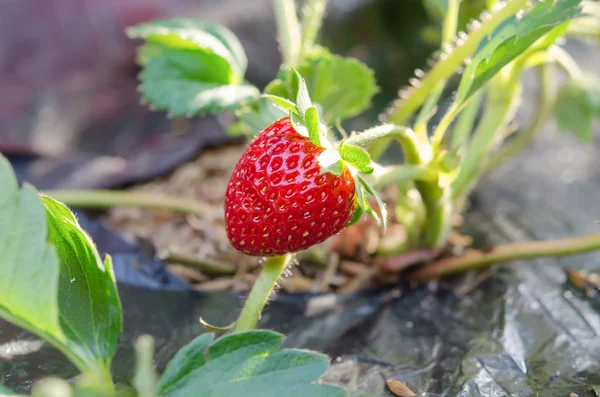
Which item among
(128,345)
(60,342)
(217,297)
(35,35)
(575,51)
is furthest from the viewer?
(575,51)

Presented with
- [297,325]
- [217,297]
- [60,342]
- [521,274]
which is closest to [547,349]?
[521,274]

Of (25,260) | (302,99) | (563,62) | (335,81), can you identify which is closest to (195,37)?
(335,81)

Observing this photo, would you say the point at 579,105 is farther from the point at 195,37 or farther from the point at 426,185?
the point at 195,37

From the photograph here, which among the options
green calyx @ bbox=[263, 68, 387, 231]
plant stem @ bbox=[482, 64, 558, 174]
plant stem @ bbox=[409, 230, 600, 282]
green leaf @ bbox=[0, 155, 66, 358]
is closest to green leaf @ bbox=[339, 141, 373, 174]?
green calyx @ bbox=[263, 68, 387, 231]

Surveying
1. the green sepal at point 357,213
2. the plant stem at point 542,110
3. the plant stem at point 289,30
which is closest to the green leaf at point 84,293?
the green sepal at point 357,213

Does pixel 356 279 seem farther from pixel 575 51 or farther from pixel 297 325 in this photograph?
pixel 575 51

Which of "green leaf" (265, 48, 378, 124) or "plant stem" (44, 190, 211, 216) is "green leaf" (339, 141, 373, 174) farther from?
"plant stem" (44, 190, 211, 216)
